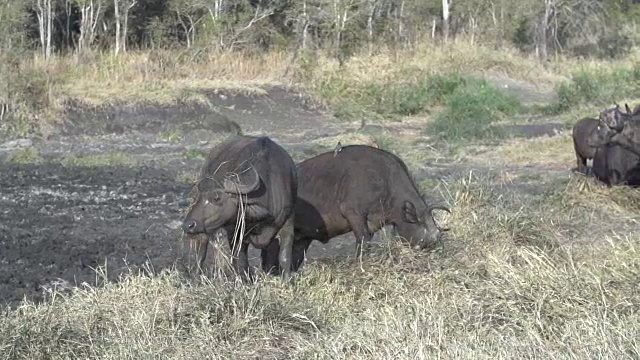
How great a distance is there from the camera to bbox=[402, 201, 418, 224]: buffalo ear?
33.6 feet

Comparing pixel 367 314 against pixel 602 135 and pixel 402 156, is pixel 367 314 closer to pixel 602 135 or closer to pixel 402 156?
pixel 602 135

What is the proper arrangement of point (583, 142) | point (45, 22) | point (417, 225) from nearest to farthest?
point (417, 225), point (583, 142), point (45, 22)

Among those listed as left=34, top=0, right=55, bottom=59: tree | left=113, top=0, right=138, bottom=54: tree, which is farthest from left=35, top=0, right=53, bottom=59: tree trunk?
left=113, top=0, right=138, bottom=54: tree

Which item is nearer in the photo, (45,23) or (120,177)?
(120,177)

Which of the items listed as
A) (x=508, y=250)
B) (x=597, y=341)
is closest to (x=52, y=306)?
(x=597, y=341)

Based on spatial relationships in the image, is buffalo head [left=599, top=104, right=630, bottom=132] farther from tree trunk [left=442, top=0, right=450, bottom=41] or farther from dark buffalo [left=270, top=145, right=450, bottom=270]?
tree trunk [left=442, top=0, right=450, bottom=41]

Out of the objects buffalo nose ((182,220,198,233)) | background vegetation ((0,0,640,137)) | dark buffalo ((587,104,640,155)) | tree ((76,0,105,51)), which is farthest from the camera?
tree ((76,0,105,51))

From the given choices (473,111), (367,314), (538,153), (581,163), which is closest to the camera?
(367,314)

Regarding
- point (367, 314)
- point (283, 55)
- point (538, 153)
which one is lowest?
point (283, 55)

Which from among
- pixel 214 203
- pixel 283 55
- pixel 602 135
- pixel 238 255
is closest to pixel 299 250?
pixel 238 255

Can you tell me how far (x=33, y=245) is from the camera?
12.0m

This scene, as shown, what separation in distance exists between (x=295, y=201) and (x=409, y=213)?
1331 millimetres

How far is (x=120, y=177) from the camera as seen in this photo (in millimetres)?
17688

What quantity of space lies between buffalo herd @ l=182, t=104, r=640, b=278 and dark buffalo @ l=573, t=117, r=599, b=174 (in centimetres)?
717
